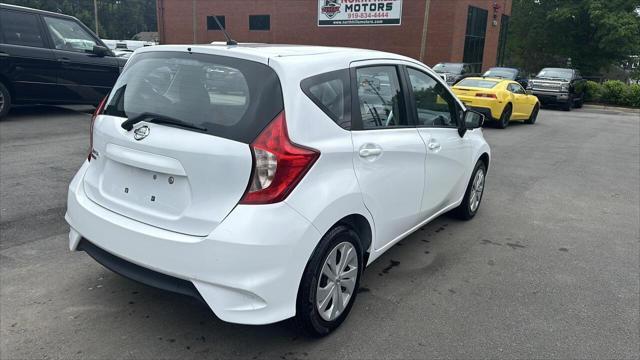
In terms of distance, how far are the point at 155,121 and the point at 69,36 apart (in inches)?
319

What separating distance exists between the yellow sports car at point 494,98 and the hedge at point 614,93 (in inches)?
507

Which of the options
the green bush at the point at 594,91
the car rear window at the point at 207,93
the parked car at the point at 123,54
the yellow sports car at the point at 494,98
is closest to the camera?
the car rear window at the point at 207,93

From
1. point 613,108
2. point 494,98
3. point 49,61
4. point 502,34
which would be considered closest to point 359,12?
point 502,34

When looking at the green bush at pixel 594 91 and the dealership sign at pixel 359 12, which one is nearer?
the green bush at pixel 594 91

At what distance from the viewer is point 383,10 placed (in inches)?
1331

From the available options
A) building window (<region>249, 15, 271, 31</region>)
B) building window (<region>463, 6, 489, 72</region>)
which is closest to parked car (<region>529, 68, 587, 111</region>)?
building window (<region>463, 6, 489, 72</region>)

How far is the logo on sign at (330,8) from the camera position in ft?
117

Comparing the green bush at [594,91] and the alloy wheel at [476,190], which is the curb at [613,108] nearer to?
the green bush at [594,91]

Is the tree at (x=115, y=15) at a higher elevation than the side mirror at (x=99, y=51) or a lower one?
higher

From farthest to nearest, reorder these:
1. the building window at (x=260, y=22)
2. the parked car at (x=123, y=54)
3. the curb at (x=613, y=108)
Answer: the building window at (x=260, y=22) < the curb at (x=613, y=108) < the parked car at (x=123, y=54)

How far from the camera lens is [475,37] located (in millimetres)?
35281

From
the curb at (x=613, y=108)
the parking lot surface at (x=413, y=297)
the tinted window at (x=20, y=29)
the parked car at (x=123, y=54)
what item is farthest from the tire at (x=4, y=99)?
the curb at (x=613, y=108)

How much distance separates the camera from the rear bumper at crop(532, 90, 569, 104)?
21.1 metres

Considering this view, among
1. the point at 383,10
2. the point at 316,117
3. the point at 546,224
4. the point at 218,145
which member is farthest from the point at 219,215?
the point at 383,10
